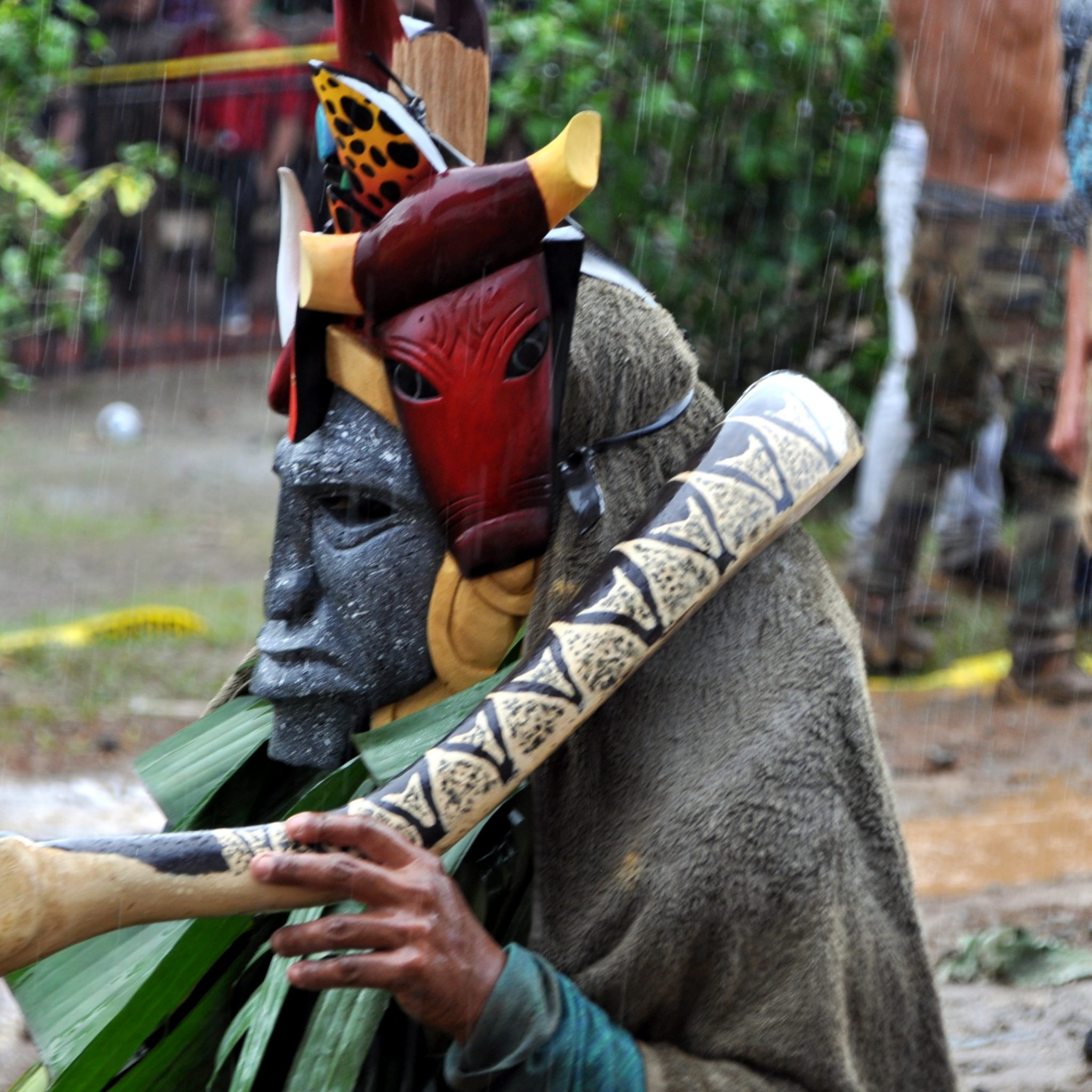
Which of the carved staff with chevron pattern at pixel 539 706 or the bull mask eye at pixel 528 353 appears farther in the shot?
the bull mask eye at pixel 528 353

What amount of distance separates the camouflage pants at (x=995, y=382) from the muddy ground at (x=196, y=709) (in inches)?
18.3

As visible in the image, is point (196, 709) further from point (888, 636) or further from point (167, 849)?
point (167, 849)

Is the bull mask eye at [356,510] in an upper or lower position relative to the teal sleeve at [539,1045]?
upper

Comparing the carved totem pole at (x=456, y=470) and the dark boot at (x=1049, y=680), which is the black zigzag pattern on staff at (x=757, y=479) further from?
the dark boot at (x=1049, y=680)

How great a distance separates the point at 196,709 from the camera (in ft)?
17.7

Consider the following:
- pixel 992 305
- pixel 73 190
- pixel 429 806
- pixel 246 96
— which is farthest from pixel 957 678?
pixel 246 96

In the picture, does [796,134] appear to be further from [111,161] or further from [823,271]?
[111,161]

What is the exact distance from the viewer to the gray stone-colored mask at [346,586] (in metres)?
A: 1.89

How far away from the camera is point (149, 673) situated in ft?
19.1

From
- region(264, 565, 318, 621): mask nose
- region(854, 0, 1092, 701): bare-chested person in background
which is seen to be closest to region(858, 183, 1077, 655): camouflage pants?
region(854, 0, 1092, 701): bare-chested person in background

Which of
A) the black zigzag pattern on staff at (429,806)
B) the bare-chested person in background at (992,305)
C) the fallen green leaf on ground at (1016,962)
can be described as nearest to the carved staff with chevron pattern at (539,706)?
the black zigzag pattern on staff at (429,806)

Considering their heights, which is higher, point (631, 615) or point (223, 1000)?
point (631, 615)

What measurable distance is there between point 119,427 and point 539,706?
891 centimetres

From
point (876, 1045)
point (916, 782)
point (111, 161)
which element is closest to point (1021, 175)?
point (916, 782)
